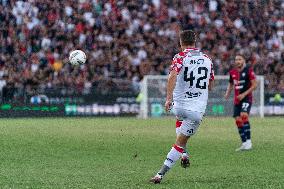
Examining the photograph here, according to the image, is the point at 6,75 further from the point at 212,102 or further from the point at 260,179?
the point at 260,179

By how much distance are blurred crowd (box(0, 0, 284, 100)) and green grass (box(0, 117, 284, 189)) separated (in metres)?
8.62

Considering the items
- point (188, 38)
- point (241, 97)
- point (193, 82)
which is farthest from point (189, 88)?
point (241, 97)

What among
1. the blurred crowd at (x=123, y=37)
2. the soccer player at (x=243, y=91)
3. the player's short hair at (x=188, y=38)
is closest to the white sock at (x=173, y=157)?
the player's short hair at (x=188, y=38)

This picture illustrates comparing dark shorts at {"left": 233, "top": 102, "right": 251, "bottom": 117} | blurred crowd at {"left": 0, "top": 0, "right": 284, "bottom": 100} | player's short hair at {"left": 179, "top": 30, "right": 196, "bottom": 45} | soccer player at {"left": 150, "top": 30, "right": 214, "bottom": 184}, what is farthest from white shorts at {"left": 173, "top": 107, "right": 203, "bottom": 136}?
blurred crowd at {"left": 0, "top": 0, "right": 284, "bottom": 100}

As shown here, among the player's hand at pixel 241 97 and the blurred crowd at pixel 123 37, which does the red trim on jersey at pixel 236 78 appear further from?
the blurred crowd at pixel 123 37

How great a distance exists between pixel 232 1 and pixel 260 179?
31.7 m

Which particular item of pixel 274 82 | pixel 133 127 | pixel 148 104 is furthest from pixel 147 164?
pixel 274 82

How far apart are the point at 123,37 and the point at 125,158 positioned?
2334 cm

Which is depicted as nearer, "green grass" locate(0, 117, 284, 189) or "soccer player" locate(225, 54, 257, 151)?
"green grass" locate(0, 117, 284, 189)

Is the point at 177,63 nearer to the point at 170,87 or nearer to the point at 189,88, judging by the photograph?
the point at 170,87

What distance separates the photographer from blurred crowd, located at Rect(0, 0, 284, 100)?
3794cm

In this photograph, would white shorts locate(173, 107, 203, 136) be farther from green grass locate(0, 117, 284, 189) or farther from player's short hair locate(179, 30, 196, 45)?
player's short hair locate(179, 30, 196, 45)

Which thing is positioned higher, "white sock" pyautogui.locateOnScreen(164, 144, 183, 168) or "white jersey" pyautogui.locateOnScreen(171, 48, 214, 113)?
"white jersey" pyautogui.locateOnScreen(171, 48, 214, 113)

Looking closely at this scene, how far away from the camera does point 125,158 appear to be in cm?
1705
